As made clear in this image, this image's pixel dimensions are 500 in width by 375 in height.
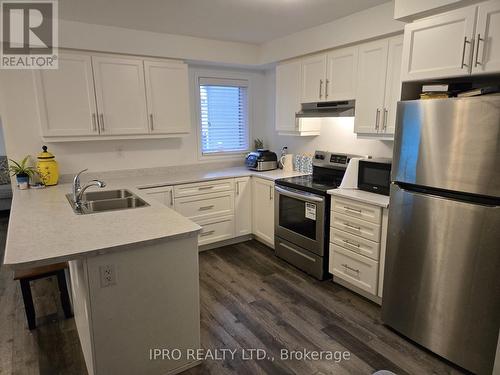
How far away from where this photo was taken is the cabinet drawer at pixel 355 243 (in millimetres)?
2613

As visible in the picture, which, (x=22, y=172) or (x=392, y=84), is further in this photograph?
(x=22, y=172)

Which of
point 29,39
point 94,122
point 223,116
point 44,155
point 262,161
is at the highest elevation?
point 29,39

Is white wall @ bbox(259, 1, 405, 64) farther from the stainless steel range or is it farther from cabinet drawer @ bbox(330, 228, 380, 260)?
cabinet drawer @ bbox(330, 228, 380, 260)

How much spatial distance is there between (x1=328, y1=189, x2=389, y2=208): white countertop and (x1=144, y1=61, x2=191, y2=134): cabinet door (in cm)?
190

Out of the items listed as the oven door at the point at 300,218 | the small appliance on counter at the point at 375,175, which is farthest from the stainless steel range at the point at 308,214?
the small appliance on counter at the point at 375,175

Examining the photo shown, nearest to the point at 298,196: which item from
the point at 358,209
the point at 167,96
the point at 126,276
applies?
the point at 358,209

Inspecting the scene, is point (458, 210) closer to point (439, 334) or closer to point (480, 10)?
point (439, 334)

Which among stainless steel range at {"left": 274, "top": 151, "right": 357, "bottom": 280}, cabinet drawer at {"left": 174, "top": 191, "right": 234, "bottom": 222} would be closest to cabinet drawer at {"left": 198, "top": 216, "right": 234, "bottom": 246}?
cabinet drawer at {"left": 174, "top": 191, "right": 234, "bottom": 222}

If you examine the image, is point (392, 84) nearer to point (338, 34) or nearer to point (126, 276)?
point (338, 34)

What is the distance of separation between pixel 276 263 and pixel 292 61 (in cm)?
227

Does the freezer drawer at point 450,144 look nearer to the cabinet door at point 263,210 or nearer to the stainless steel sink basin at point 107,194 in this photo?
the cabinet door at point 263,210

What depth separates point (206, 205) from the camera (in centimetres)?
370

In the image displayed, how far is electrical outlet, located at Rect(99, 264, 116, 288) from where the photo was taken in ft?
5.47

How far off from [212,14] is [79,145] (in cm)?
193
